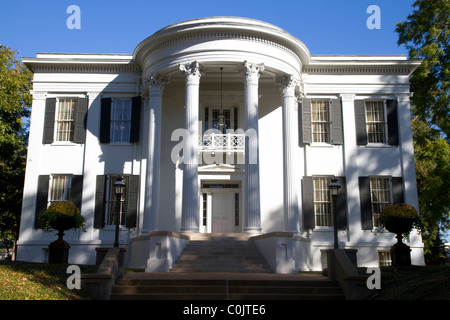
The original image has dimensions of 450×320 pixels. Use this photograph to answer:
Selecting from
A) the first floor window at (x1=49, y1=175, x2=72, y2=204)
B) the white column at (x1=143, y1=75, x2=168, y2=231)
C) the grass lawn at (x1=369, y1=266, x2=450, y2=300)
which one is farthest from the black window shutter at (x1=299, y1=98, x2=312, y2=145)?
the first floor window at (x1=49, y1=175, x2=72, y2=204)

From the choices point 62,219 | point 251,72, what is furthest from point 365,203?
point 62,219

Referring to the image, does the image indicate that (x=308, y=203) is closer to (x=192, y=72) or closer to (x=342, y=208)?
(x=342, y=208)

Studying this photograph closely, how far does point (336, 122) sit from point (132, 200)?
10537 millimetres

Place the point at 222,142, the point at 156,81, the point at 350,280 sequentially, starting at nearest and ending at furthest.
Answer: the point at 350,280 → the point at 156,81 → the point at 222,142

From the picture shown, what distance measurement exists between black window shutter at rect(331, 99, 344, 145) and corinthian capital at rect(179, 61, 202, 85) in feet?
23.5

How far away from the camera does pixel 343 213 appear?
883 inches

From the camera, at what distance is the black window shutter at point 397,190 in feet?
74.5

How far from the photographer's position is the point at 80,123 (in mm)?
23234

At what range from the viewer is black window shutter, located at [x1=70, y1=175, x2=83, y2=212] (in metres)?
22.5

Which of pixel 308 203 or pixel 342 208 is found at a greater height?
pixel 308 203

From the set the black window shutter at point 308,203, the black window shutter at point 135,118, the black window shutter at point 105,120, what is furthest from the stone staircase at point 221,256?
the black window shutter at point 105,120

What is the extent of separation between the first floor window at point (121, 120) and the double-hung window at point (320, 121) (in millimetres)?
9149

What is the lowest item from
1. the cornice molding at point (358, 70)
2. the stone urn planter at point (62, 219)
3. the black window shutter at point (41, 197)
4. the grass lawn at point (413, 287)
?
the grass lawn at point (413, 287)
